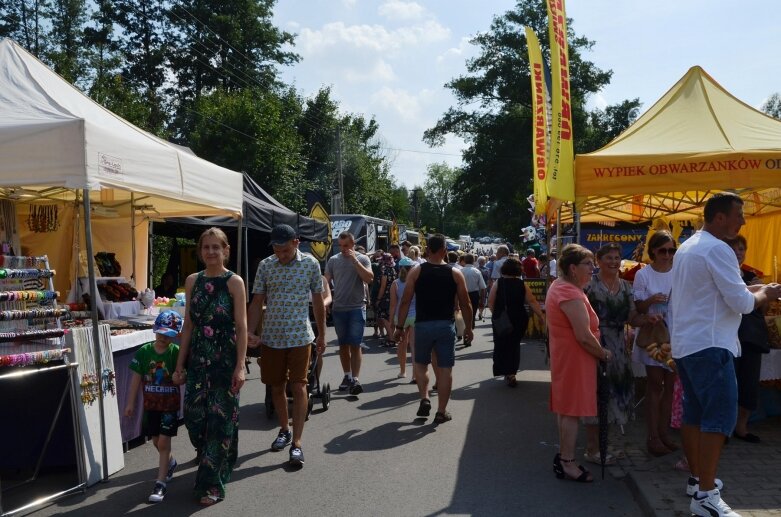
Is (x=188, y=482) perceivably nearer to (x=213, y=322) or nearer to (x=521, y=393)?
(x=213, y=322)

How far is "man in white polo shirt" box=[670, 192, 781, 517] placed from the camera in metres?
4.30

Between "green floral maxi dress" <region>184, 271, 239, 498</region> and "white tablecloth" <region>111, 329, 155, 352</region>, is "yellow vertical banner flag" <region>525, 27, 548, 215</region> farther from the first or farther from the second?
"green floral maxi dress" <region>184, 271, 239, 498</region>

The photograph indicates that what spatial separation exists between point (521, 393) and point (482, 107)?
1403 inches

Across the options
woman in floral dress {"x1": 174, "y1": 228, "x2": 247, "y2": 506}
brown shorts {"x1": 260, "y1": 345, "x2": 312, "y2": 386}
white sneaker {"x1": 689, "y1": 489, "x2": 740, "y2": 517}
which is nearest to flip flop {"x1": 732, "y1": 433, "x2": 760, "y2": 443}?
white sneaker {"x1": 689, "y1": 489, "x2": 740, "y2": 517}

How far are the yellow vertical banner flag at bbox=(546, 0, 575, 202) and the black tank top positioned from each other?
4.46 ft

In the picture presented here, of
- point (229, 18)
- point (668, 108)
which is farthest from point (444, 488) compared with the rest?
point (229, 18)

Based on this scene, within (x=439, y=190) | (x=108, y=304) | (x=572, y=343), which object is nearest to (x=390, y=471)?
(x=572, y=343)

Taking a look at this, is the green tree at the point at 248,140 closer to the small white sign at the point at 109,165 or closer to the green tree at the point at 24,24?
the green tree at the point at 24,24

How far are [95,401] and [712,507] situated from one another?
4469 mm

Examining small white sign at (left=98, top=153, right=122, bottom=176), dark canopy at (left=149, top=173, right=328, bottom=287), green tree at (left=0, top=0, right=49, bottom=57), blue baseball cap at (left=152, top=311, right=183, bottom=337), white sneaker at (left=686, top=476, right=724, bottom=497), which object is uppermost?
green tree at (left=0, top=0, right=49, bottom=57)

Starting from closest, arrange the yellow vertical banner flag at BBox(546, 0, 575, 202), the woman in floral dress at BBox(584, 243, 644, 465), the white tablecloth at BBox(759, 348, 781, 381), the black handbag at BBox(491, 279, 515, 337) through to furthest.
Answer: the woman in floral dress at BBox(584, 243, 644, 465) < the white tablecloth at BBox(759, 348, 781, 381) < the yellow vertical banner flag at BBox(546, 0, 575, 202) < the black handbag at BBox(491, 279, 515, 337)

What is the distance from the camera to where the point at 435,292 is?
721 centimetres

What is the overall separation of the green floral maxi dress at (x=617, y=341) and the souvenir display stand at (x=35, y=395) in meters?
4.24

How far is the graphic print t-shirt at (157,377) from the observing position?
5.26 meters
